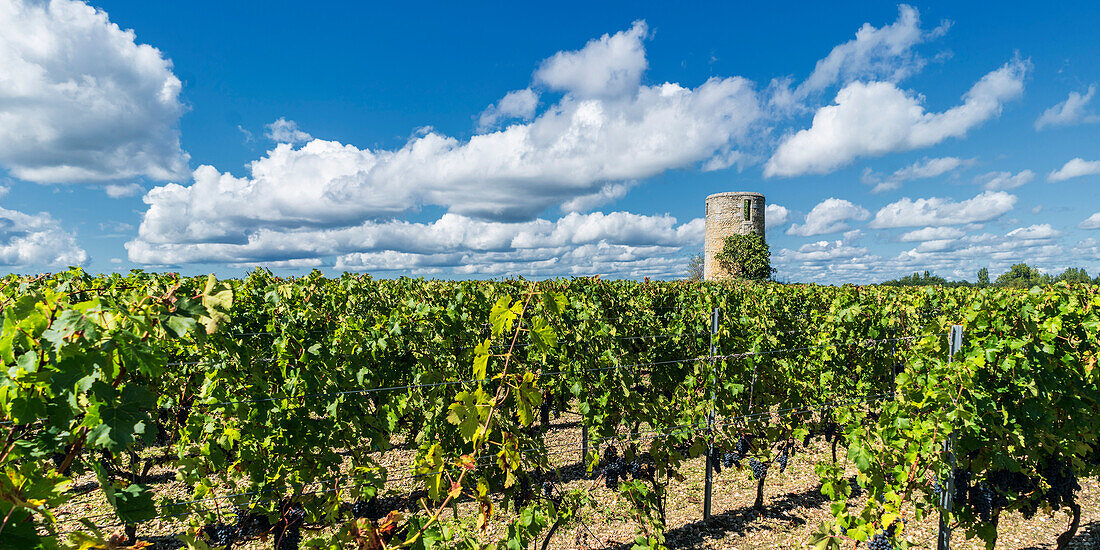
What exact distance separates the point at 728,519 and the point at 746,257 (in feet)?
114

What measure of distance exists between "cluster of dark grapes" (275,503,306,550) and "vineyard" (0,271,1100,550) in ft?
0.05

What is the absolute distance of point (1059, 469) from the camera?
3908 mm

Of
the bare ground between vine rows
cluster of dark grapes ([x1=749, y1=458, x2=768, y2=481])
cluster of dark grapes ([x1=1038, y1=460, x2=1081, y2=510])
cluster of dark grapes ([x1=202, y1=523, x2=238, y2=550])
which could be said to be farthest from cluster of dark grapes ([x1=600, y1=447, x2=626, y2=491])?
cluster of dark grapes ([x1=1038, y1=460, x2=1081, y2=510])

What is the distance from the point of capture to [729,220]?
3834 centimetres

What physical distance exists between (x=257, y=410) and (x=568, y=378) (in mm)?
2404

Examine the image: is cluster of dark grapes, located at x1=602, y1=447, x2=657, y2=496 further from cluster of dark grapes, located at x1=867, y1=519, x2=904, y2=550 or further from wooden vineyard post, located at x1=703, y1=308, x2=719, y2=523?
cluster of dark grapes, located at x1=867, y1=519, x2=904, y2=550

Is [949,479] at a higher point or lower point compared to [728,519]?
higher

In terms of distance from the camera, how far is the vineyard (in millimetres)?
1379

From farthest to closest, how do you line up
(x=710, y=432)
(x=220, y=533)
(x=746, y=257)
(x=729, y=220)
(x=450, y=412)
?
(x=729, y=220) → (x=746, y=257) → (x=710, y=432) → (x=220, y=533) → (x=450, y=412)

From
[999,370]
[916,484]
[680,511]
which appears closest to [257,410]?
[680,511]

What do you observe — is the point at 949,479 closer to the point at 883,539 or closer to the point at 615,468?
the point at 883,539

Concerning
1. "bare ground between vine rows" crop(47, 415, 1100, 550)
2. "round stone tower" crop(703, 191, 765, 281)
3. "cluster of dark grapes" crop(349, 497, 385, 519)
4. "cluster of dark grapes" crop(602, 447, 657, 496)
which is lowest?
"bare ground between vine rows" crop(47, 415, 1100, 550)

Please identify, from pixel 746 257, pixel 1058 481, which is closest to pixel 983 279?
pixel 746 257

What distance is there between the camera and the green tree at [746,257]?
36344 millimetres
